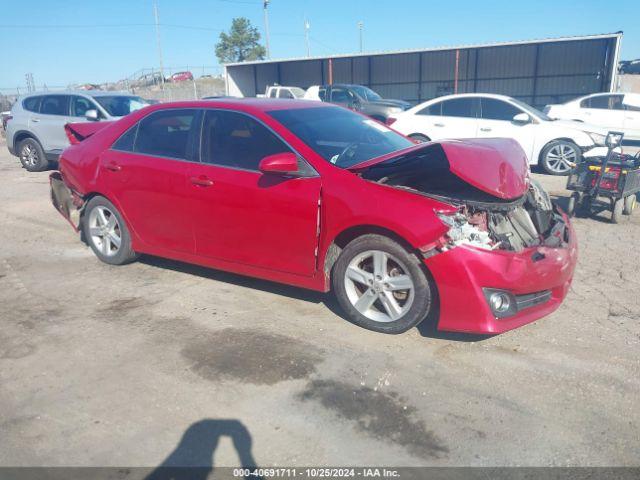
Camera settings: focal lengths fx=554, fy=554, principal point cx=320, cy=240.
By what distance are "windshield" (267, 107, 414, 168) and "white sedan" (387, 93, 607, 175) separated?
6094 millimetres

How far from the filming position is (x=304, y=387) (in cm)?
337

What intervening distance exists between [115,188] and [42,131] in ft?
27.1

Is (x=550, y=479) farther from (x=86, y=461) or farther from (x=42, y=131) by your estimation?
(x=42, y=131)

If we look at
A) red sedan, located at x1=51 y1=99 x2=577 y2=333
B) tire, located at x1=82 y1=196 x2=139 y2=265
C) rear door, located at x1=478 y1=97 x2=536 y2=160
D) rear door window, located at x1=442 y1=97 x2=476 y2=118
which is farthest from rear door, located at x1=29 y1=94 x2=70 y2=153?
rear door, located at x1=478 y1=97 x2=536 y2=160

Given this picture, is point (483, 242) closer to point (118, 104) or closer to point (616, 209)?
point (616, 209)

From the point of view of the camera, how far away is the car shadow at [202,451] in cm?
266

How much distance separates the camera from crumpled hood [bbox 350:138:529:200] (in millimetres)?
3811

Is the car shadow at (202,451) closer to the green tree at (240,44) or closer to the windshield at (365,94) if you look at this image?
the windshield at (365,94)

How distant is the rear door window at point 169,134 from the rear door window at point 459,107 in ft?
25.7

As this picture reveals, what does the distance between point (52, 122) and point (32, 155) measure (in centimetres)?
108

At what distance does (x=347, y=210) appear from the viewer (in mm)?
3918

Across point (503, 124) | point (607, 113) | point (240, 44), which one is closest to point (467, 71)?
point (607, 113)

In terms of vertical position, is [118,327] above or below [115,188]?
below

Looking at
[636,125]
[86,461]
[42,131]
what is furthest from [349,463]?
[636,125]
